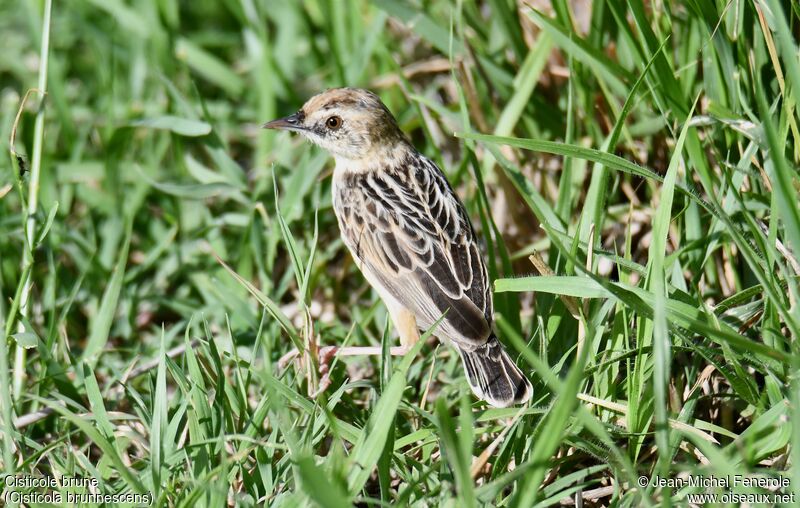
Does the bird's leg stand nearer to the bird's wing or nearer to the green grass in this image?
the bird's wing

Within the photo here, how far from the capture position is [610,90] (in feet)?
16.4

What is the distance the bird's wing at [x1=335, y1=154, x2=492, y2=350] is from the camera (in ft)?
14.2

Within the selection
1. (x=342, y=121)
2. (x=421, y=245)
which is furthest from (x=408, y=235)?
(x=342, y=121)

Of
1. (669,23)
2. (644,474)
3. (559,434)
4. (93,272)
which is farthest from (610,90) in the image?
(93,272)

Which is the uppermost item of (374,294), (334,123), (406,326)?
(334,123)

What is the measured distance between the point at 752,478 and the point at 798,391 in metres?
0.46

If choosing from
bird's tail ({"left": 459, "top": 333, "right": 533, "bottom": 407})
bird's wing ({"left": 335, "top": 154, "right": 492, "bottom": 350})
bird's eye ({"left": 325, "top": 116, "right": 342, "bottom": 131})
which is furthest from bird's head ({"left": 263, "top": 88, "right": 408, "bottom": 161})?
bird's tail ({"left": 459, "top": 333, "right": 533, "bottom": 407})

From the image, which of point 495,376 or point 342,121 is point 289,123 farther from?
point 495,376

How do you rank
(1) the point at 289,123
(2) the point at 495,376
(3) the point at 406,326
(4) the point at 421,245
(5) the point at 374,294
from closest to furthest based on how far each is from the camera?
(2) the point at 495,376 < (3) the point at 406,326 < (4) the point at 421,245 < (1) the point at 289,123 < (5) the point at 374,294

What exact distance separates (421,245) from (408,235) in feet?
0.36

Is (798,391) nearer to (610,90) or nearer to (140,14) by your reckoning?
(610,90)

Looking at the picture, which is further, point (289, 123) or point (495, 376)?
point (289, 123)

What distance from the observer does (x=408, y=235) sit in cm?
475

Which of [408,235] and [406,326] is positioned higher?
[408,235]
